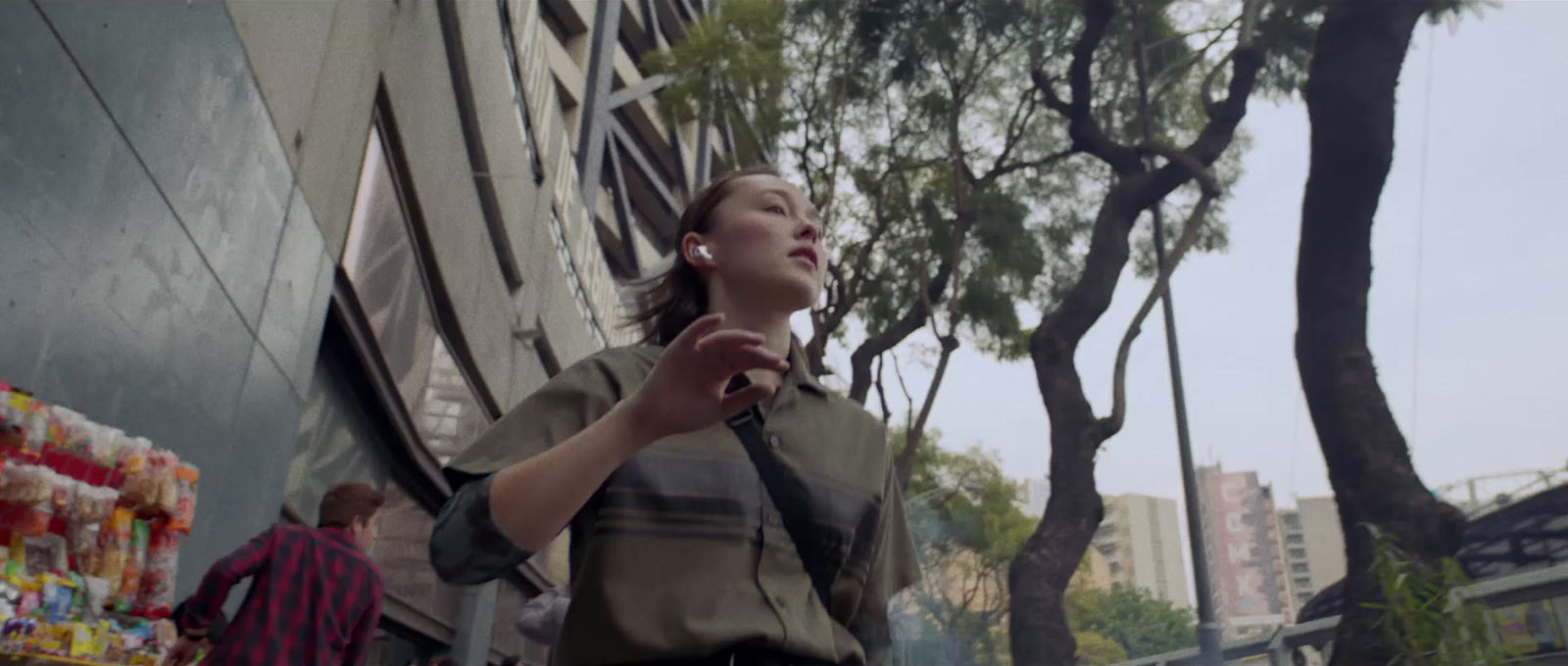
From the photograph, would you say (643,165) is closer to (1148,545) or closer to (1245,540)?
(1148,545)

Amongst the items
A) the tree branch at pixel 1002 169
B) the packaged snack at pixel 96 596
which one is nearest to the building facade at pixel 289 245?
the packaged snack at pixel 96 596

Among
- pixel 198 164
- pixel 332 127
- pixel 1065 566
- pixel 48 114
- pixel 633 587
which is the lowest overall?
pixel 633 587

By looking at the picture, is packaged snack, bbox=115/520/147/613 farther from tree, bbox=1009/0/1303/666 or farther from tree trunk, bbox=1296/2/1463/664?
tree, bbox=1009/0/1303/666

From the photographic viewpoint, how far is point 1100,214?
999 cm

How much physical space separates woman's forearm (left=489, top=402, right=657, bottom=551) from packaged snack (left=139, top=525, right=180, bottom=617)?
2.68 m

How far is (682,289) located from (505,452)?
0.49 metres

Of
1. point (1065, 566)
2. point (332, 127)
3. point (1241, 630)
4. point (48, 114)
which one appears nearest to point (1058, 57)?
point (1065, 566)

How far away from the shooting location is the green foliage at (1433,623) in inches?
170

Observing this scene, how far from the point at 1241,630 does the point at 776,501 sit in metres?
82.5

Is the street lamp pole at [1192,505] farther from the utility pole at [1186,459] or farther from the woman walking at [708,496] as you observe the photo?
the woman walking at [708,496]

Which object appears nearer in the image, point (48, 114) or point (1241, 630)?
point (48, 114)

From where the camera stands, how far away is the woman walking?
3.61 ft

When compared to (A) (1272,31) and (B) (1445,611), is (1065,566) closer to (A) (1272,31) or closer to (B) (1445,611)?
(B) (1445,611)

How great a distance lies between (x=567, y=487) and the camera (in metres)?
1.12
